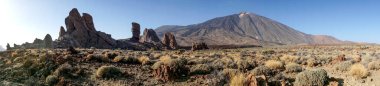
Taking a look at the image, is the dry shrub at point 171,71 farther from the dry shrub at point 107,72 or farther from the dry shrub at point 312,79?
the dry shrub at point 312,79

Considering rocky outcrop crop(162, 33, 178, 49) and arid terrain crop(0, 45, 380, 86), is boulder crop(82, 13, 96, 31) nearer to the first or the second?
rocky outcrop crop(162, 33, 178, 49)

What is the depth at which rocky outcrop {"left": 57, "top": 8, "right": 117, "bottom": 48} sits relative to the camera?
209ft

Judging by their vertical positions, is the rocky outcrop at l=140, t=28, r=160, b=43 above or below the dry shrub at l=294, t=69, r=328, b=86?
above

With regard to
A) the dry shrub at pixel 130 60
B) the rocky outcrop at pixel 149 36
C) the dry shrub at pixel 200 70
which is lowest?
the dry shrub at pixel 200 70

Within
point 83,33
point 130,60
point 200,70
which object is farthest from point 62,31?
point 200,70

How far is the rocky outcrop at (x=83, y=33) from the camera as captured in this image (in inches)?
2509

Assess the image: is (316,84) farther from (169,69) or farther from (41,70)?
(41,70)

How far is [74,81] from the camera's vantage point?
59.5 ft

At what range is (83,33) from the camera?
217 ft

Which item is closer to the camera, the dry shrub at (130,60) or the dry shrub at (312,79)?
the dry shrub at (312,79)

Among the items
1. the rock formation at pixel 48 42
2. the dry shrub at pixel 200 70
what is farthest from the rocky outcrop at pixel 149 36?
the dry shrub at pixel 200 70

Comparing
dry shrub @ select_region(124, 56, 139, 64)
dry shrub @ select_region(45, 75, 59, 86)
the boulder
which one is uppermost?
the boulder

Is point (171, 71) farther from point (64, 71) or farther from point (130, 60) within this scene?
point (130, 60)

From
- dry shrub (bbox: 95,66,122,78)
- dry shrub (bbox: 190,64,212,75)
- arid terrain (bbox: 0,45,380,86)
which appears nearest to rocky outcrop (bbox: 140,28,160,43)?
arid terrain (bbox: 0,45,380,86)
